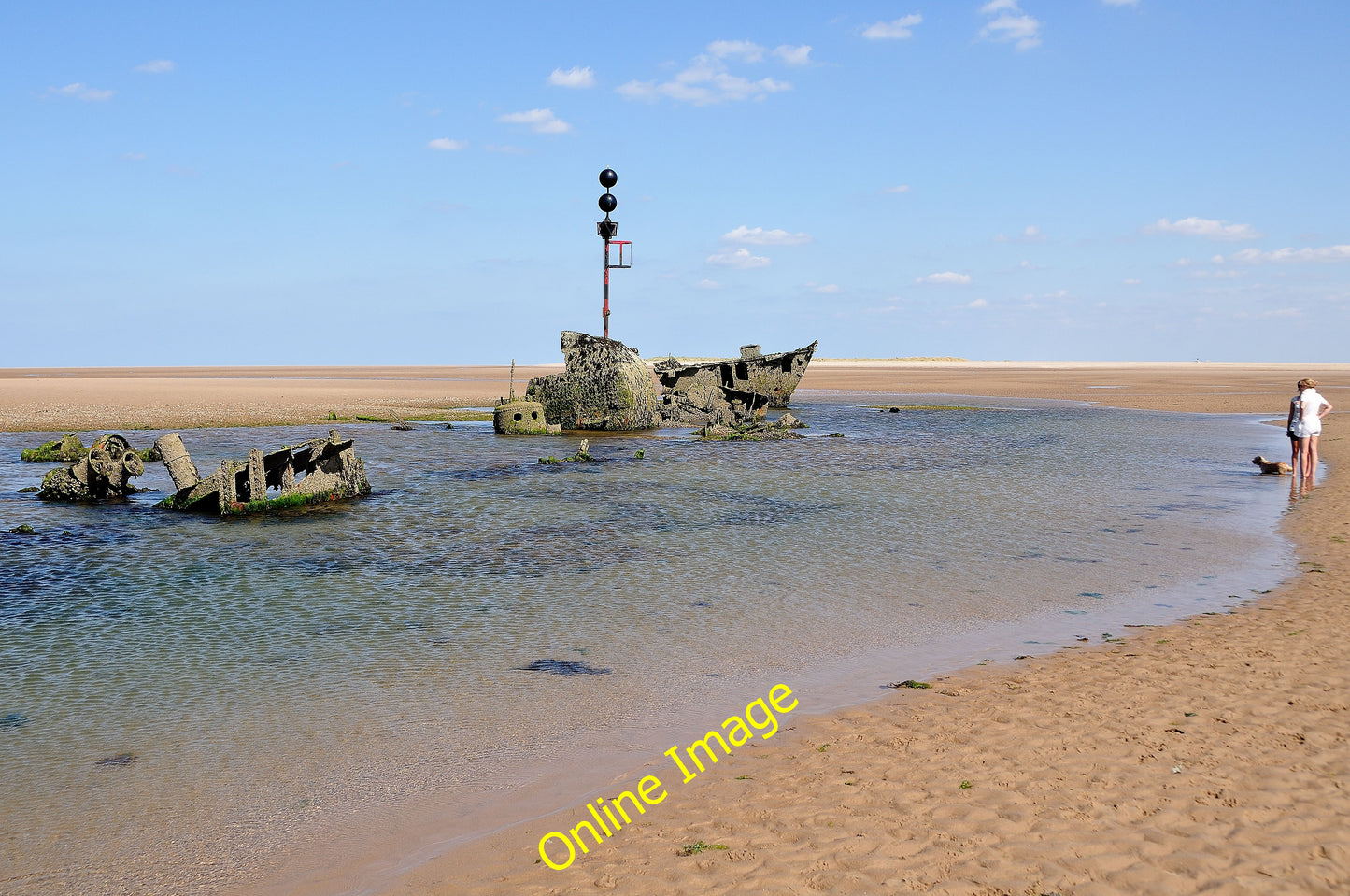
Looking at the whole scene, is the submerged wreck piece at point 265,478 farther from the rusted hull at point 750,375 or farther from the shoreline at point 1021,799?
the rusted hull at point 750,375

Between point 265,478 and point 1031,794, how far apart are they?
10.9m

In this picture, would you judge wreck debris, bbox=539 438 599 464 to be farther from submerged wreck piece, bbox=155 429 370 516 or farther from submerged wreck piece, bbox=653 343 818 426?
submerged wreck piece, bbox=653 343 818 426

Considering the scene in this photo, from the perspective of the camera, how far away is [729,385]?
29922mm

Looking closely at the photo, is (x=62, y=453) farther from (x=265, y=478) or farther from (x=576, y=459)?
(x=576, y=459)

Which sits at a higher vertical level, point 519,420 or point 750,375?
point 750,375

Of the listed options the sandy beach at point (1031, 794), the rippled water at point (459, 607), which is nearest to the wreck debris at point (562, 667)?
the rippled water at point (459, 607)

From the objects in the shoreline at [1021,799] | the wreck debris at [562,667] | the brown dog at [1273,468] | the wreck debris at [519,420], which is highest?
the wreck debris at [519,420]

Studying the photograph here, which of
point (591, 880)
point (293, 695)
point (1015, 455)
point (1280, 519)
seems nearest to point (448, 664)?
point (293, 695)

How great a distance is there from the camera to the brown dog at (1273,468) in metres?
15.6

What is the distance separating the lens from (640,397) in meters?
24.3

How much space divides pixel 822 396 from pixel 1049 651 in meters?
36.5

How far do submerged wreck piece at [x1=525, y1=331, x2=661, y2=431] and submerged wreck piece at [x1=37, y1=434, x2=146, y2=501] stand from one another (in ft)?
38.6

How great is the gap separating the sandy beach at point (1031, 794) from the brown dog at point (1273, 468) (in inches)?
415

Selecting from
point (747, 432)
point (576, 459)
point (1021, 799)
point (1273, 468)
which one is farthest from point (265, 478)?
point (1273, 468)
